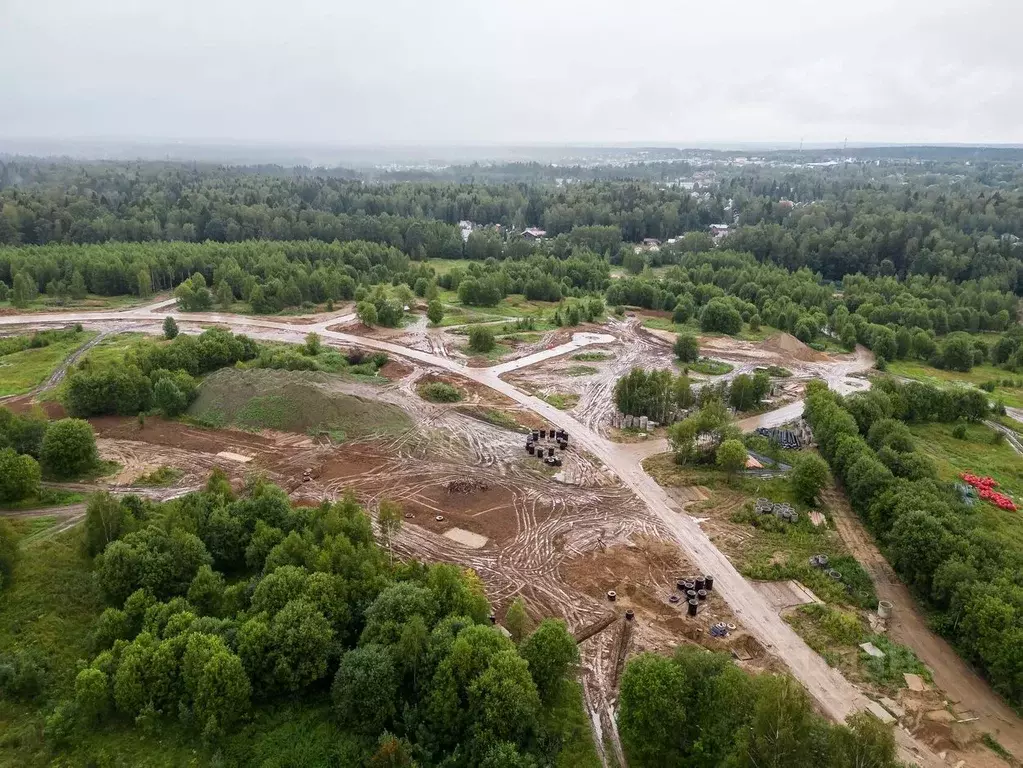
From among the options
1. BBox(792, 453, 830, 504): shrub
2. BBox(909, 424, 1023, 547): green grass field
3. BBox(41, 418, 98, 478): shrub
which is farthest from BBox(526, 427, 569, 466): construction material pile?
BBox(41, 418, 98, 478): shrub

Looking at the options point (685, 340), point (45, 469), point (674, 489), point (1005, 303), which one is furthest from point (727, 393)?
point (1005, 303)

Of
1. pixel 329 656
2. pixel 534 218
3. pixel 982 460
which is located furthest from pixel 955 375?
pixel 534 218

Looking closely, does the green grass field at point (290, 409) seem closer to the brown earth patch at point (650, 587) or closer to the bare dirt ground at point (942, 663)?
the brown earth patch at point (650, 587)

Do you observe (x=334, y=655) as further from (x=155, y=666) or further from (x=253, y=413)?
(x=253, y=413)

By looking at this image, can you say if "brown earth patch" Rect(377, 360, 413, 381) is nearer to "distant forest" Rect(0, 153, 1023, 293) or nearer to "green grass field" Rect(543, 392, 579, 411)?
"green grass field" Rect(543, 392, 579, 411)

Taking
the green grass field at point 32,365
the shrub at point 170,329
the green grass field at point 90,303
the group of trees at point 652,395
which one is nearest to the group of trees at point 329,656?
the group of trees at point 652,395

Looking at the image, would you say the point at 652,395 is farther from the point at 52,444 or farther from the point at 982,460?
the point at 52,444
